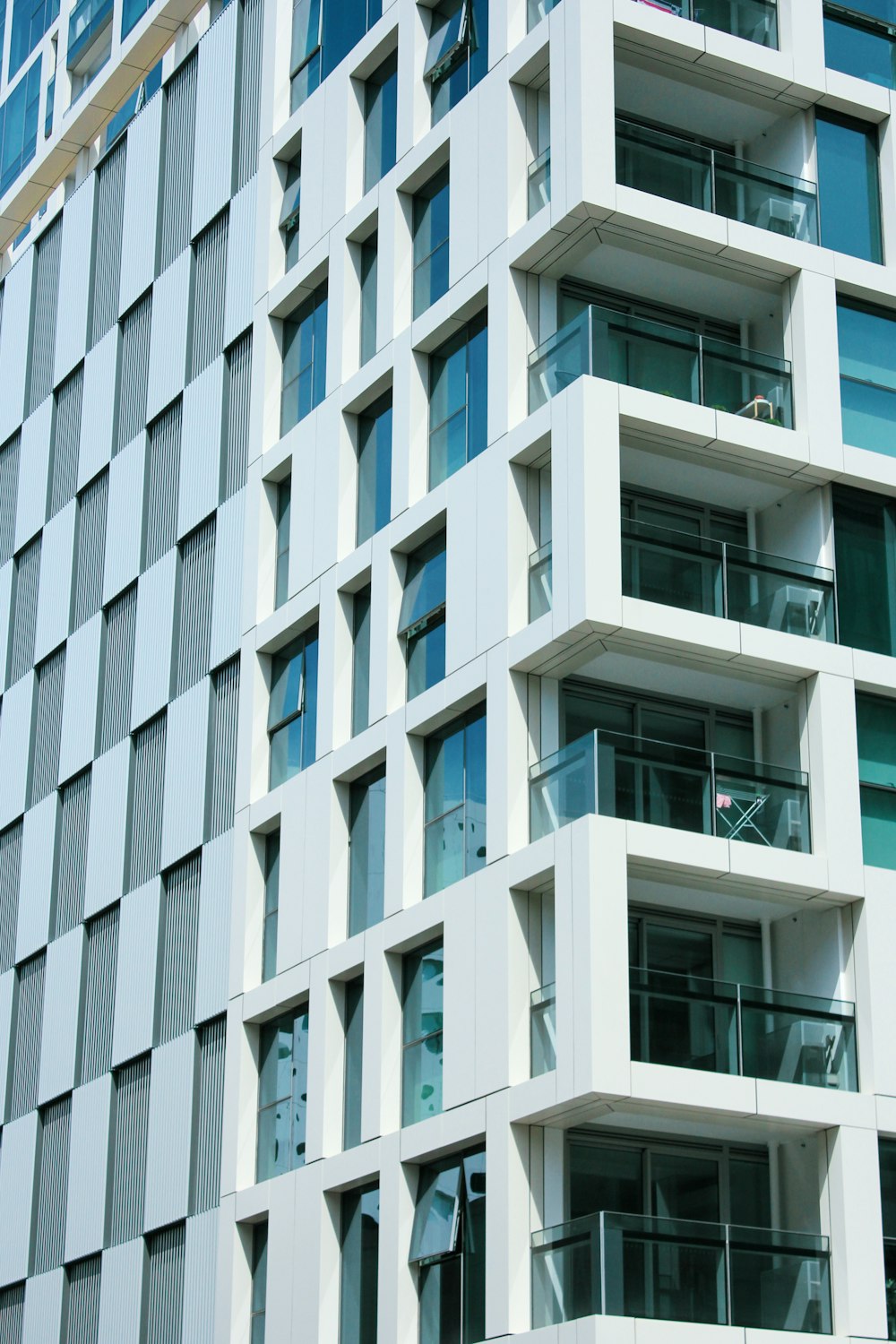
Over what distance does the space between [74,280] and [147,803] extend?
1386 centimetres

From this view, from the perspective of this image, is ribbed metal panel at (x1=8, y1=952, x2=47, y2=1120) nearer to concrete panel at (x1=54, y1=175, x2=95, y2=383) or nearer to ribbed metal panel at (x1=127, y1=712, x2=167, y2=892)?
ribbed metal panel at (x1=127, y1=712, x2=167, y2=892)

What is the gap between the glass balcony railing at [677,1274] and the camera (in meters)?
24.6

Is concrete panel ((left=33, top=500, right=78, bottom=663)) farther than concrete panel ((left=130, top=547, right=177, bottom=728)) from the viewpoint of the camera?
Yes

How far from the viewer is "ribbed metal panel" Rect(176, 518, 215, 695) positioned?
38.0 metres

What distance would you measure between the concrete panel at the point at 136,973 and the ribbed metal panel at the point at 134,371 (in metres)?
9.48

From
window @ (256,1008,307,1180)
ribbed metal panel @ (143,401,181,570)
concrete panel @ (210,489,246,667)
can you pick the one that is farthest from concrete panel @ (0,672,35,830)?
window @ (256,1008,307,1180)

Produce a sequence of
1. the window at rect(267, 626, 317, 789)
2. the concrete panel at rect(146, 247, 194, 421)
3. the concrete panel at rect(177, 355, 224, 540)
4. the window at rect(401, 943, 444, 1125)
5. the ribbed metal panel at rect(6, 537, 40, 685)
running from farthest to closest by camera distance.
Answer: the ribbed metal panel at rect(6, 537, 40, 685), the concrete panel at rect(146, 247, 194, 421), the concrete panel at rect(177, 355, 224, 540), the window at rect(267, 626, 317, 789), the window at rect(401, 943, 444, 1125)

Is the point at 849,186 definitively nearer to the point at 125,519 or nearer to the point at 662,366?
the point at 662,366

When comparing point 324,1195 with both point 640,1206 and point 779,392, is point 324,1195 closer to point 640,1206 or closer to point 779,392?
point 640,1206

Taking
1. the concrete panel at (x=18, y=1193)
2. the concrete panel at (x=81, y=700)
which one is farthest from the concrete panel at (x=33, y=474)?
Result: the concrete panel at (x=18, y=1193)

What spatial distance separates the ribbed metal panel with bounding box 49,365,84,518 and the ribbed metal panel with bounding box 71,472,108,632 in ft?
3.19

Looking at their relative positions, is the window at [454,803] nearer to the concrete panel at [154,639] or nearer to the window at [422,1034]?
the window at [422,1034]

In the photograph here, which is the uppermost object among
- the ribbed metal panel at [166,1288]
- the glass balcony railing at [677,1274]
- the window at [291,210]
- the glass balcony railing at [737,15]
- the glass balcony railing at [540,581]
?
the window at [291,210]

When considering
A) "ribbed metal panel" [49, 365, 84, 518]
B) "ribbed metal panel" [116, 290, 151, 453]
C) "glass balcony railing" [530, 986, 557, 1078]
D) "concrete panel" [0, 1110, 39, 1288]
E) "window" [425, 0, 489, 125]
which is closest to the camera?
"glass balcony railing" [530, 986, 557, 1078]
